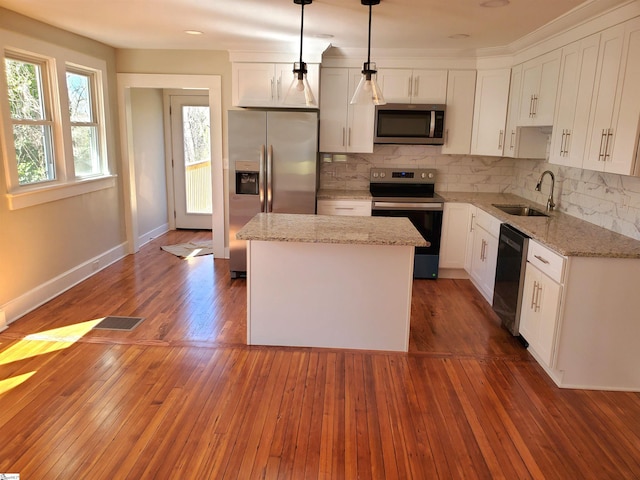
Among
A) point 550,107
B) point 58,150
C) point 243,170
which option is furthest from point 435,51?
point 58,150

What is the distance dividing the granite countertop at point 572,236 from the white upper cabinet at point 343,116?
1.55m

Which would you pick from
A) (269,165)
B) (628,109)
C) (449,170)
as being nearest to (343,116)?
(269,165)

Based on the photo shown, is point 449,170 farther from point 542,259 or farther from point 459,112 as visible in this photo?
point 542,259

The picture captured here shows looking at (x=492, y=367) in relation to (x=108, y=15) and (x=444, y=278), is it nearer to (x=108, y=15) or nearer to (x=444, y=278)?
(x=444, y=278)

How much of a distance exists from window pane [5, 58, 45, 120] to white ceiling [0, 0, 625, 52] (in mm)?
425

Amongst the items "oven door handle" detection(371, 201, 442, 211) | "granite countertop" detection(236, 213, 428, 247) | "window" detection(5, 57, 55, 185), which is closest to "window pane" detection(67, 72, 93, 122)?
"window" detection(5, 57, 55, 185)

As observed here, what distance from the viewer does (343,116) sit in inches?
200

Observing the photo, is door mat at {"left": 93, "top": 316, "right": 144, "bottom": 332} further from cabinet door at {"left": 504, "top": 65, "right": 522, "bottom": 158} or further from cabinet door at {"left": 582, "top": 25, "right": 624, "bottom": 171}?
cabinet door at {"left": 504, "top": 65, "right": 522, "bottom": 158}

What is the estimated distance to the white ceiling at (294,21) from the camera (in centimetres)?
321

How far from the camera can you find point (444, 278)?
204 inches

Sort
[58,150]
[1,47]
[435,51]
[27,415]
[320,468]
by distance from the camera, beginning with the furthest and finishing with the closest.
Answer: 1. [435,51]
2. [58,150]
3. [1,47]
4. [27,415]
5. [320,468]

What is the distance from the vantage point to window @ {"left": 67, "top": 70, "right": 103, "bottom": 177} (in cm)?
463

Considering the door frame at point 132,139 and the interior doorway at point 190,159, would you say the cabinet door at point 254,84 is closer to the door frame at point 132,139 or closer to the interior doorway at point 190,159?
the door frame at point 132,139

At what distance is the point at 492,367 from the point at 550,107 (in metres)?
2.20
